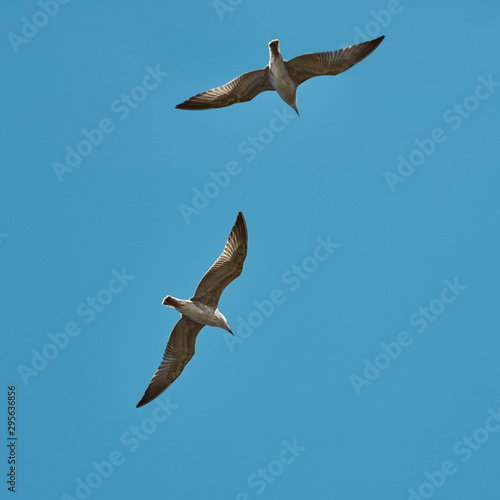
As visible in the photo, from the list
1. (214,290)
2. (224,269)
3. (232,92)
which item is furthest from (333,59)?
(214,290)

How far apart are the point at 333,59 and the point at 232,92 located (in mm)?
2635

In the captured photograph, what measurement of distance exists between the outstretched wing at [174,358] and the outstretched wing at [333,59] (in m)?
6.88

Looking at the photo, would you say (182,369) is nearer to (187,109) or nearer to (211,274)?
(211,274)

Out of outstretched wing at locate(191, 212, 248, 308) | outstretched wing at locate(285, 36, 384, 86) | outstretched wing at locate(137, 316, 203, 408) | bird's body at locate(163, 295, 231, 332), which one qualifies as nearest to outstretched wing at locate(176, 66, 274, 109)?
outstretched wing at locate(285, 36, 384, 86)

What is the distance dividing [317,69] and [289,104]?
3.74 feet

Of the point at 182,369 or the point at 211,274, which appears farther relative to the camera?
the point at 182,369

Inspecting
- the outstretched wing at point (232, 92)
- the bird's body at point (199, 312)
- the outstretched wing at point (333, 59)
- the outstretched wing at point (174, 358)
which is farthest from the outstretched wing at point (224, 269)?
the outstretched wing at point (333, 59)

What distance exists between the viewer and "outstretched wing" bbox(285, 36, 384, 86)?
1992cm

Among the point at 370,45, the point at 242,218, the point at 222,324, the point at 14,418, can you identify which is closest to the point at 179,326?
the point at 222,324

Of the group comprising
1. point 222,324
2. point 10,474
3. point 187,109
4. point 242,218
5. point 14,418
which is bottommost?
point 10,474

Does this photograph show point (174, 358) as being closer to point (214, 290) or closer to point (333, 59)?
point (214, 290)

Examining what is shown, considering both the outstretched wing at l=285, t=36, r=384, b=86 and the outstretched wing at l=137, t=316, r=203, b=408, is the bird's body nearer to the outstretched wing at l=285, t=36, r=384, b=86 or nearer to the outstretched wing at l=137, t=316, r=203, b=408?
the outstretched wing at l=137, t=316, r=203, b=408

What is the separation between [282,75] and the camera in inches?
790

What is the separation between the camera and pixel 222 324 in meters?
20.1
